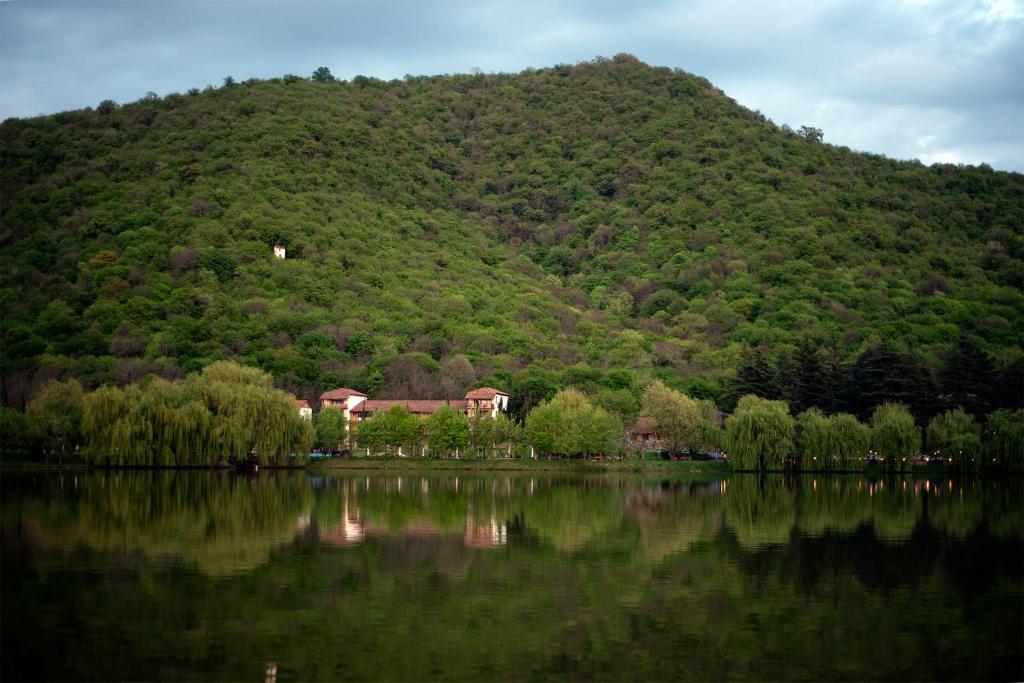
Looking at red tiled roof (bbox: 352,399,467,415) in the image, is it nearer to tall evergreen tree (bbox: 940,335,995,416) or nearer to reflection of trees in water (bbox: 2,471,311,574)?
tall evergreen tree (bbox: 940,335,995,416)

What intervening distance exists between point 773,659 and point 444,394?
3717 inches

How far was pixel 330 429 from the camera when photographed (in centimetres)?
9225

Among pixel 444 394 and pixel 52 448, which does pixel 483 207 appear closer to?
pixel 444 394

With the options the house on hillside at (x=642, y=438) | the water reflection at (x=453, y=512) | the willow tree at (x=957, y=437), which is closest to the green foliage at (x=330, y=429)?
the house on hillside at (x=642, y=438)

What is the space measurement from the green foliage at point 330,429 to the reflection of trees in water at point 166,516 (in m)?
32.5

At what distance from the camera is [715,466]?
84812 millimetres

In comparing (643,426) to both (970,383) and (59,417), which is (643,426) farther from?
(59,417)

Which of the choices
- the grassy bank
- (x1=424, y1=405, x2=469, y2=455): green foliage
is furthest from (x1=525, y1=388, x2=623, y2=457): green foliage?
(x1=424, y1=405, x2=469, y2=455): green foliage

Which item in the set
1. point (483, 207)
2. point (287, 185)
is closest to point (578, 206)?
point (483, 207)

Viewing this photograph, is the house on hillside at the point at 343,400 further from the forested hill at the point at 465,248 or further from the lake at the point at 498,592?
the lake at the point at 498,592

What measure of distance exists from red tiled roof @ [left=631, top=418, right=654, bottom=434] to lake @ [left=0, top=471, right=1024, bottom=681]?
46742 millimetres

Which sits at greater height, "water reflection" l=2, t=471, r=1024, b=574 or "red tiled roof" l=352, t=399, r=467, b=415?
"red tiled roof" l=352, t=399, r=467, b=415

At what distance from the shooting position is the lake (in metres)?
18.7

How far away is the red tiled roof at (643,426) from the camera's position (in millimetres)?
92688
